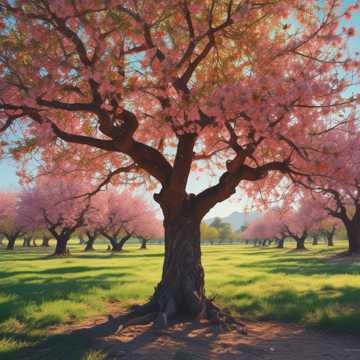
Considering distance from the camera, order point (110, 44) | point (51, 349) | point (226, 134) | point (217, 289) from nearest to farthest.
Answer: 1. point (51, 349)
2. point (110, 44)
3. point (226, 134)
4. point (217, 289)

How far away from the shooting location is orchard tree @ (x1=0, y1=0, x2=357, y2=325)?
8.19m

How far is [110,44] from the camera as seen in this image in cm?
907

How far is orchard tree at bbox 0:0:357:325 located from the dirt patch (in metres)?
0.83

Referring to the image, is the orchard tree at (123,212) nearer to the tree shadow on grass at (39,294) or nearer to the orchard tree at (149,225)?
the orchard tree at (149,225)

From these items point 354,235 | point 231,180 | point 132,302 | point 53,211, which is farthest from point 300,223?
point 231,180

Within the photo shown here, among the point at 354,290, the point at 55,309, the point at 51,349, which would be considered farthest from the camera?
the point at 354,290

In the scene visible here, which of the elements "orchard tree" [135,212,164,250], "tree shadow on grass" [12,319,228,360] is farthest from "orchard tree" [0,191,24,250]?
"tree shadow on grass" [12,319,228,360]

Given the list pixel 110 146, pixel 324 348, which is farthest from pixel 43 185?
pixel 324 348

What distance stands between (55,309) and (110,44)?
25.6 ft

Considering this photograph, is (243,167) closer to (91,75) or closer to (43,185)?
(91,75)

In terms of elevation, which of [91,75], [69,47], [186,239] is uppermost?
[69,47]

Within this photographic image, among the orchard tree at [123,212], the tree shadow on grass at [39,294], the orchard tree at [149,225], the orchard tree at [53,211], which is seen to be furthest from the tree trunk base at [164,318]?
the orchard tree at [149,225]

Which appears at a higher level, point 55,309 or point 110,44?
point 110,44

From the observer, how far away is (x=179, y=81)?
9406 millimetres
